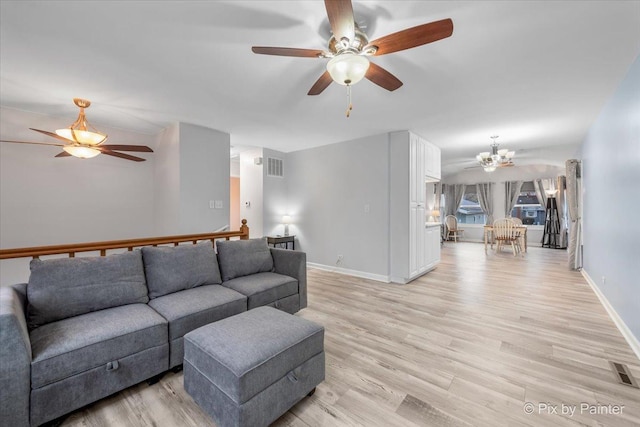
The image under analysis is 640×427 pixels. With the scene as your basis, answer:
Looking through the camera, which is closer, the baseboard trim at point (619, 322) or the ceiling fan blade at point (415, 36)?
the ceiling fan blade at point (415, 36)

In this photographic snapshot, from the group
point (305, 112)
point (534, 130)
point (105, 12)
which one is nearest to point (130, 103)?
point (105, 12)

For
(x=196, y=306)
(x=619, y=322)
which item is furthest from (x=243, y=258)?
(x=619, y=322)

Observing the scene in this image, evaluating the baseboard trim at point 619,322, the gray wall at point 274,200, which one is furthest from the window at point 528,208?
the gray wall at point 274,200

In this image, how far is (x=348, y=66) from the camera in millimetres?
1634

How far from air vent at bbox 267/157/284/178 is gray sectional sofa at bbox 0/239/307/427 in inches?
120

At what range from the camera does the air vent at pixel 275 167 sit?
5.50 meters

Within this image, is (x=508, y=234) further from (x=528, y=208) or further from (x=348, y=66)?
(x=348, y=66)

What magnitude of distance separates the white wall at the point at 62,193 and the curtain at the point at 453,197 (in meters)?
9.43

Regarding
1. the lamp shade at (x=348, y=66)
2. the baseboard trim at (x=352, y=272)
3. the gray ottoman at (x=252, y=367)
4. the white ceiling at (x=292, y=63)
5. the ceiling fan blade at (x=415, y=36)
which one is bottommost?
the baseboard trim at (x=352, y=272)

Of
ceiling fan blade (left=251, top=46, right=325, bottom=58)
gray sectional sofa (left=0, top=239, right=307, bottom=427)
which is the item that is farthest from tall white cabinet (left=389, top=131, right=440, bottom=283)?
ceiling fan blade (left=251, top=46, right=325, bottom=58)

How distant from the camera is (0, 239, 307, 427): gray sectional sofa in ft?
4.50

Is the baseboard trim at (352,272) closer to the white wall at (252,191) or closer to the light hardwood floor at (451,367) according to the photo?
the light hardwood floor at (451,367)

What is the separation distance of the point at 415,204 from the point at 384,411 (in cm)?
334

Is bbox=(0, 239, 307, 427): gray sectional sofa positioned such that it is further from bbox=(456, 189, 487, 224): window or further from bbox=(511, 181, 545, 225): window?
bbox=(511, 181, 545, 225): window
